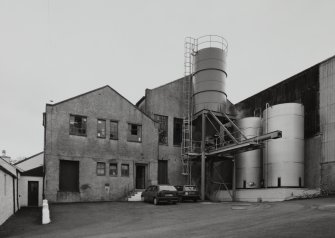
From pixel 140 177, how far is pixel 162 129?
4.95 meters

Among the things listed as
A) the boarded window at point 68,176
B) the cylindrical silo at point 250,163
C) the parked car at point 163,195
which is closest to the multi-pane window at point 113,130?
the boarded window at point 68,176

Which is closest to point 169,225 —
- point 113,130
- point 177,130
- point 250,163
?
point 113,130

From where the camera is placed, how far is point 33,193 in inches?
Result: 1008

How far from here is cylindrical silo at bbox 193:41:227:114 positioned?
30.4 metres

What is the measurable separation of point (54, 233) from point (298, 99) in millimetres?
22459

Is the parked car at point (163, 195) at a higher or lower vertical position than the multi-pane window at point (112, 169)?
lower

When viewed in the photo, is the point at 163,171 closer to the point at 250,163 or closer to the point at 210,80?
the point at 250,163

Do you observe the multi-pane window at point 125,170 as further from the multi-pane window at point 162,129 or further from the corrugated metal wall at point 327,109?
the corrugated metal wall at point 327,109

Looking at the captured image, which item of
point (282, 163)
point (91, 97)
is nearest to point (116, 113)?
point (91, 97)

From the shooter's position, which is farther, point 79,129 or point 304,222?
point 79,129

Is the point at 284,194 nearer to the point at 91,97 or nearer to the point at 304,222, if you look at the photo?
the point at 304,222

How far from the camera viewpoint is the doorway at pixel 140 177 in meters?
29.5

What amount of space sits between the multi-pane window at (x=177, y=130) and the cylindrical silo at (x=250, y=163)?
5.54m

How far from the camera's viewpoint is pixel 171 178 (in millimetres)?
30766
